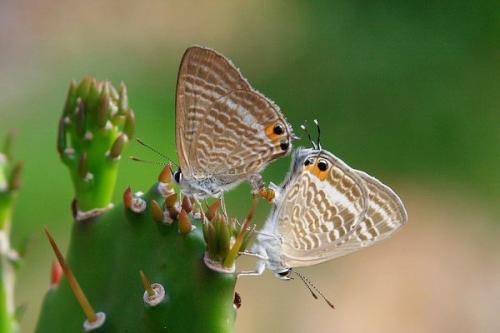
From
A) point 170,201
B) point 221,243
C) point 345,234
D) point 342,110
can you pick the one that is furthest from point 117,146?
point 342,110

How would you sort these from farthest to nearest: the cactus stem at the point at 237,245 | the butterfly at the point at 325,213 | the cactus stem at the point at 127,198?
the butterfly at the point at 325,213, the cactus stem at the point at 127,198, the cactus stem at the point at 237,245

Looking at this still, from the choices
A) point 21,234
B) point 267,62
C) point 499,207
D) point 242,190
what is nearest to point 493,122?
point 499,207

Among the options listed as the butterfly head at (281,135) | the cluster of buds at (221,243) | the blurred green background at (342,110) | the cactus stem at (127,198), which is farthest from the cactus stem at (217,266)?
the blurred green background at (342,110)

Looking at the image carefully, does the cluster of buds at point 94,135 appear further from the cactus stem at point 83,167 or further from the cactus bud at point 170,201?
the cactus bud at point 170,201

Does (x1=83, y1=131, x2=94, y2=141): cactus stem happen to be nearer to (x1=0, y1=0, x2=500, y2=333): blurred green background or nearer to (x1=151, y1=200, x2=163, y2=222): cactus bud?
(x1=151, y1=200, x2=163, y2=222): cactus bud

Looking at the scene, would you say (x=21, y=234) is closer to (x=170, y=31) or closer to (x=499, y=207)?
(x=170, y=31)
